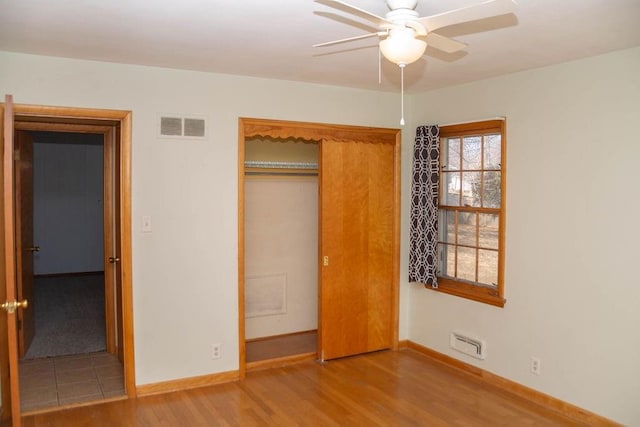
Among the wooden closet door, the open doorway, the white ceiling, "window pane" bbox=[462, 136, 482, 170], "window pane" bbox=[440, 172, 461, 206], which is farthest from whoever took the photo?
the wooden closet door

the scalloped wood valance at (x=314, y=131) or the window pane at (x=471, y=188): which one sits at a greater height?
the scalloped wood valance at (x=314, y=131)

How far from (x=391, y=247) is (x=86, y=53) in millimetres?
3069

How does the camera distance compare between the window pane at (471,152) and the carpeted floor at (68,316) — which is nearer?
the window pane at (471,152)

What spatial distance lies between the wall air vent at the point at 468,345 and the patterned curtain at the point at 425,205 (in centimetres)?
49

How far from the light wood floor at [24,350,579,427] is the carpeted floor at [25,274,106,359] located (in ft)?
4.99

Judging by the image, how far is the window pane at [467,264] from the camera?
450 cm

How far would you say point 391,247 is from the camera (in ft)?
16.6

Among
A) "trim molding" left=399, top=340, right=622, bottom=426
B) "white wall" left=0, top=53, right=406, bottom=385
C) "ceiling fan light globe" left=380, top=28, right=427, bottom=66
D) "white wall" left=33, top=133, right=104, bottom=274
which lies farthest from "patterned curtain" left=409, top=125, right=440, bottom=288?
"white wall" left=33, top=133, right=104, bottom=274

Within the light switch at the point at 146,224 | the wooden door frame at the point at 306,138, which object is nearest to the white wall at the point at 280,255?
the wooden door frame at the point at 306,138

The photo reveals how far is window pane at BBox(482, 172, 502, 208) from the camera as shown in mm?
4262

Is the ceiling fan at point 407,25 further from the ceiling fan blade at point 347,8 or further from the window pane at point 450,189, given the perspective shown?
the window pane at point 450,189

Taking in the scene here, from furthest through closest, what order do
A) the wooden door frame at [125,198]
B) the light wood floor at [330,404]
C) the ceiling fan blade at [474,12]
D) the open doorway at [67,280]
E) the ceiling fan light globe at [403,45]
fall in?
1. the open doorway at [67,280]
2. the wooden door frame at [125,198]
3. the light wood floor at [330,404]
4. the ceiling fan light globe at [403,45]
5. the ceiling fan blade at [474,12]

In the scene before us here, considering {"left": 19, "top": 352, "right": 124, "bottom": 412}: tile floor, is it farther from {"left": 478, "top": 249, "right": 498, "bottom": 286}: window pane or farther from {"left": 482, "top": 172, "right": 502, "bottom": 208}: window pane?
{"left": 482, "top": 172, "right": 502, "bottom": 208}: window pane

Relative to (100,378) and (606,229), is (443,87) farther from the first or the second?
(100,378)
